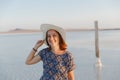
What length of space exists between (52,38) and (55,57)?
109 millimetres

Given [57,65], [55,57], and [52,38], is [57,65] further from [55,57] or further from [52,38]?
[52,38]

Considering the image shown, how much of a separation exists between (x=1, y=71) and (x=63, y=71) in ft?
12.6

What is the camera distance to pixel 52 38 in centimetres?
215

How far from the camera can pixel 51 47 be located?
2158 mm

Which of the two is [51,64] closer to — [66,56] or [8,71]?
[66,56]

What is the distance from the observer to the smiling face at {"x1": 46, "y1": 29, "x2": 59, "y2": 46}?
84.4 inches

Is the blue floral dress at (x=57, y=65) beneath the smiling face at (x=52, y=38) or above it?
beneath

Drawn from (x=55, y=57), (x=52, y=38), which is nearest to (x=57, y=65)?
(x=55, y=57)

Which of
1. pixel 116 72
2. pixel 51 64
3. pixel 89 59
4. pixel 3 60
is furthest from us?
pixel 3 60

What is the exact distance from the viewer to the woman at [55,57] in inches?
83.9

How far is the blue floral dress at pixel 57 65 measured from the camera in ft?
6.98

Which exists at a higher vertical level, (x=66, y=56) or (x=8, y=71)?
(x=66, y=56)

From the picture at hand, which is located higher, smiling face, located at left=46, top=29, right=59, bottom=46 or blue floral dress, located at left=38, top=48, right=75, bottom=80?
smiling face, located at left=46, top=29, right=59, bottom=46

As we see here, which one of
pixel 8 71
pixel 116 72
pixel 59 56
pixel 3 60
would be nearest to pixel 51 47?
pixel 59 56
